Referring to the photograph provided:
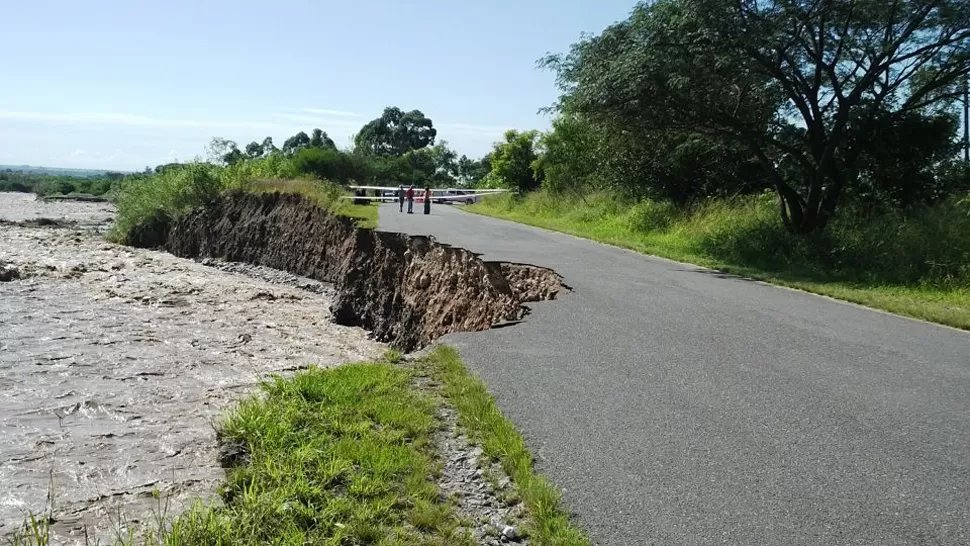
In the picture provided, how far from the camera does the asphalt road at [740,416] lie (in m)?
4.49

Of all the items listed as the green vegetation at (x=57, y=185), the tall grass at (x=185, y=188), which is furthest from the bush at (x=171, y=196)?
the green vegetation at (x=57, y=185)

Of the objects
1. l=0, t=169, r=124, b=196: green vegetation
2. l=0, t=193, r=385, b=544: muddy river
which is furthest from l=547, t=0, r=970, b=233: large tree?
l=0, t=169, r=124, b=196: green vegetation

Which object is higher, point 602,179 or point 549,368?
point 602,179

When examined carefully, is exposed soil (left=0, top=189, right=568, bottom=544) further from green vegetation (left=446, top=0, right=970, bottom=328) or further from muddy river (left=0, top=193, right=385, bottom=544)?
green vegetation (left=446, top=0, right=970, bottom=328)

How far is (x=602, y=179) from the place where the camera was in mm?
31641

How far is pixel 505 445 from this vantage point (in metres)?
5.61

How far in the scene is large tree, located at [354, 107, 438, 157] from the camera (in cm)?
11481

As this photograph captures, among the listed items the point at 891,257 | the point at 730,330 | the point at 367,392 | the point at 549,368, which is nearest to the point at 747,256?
the point at 891,257

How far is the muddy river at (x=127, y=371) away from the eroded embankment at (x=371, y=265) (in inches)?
46.4

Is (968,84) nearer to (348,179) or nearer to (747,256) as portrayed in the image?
(747,256)

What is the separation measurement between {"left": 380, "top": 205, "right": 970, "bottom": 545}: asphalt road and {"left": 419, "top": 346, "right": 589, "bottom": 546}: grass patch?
5.5 inches

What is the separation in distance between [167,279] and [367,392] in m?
19.1

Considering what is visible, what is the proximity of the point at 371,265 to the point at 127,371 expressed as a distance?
11.1 meters

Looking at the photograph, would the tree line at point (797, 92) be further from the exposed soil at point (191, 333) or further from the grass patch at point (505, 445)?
the grass patch at point (505, 445)
